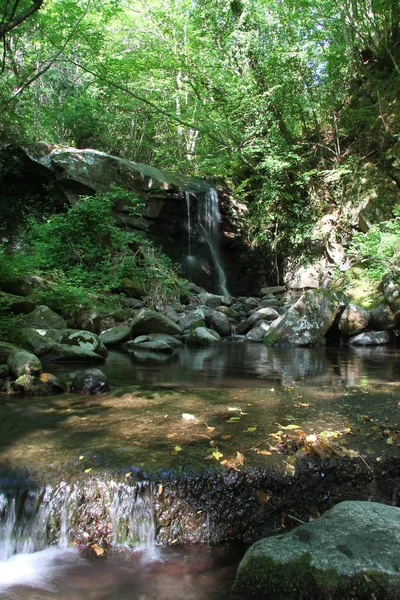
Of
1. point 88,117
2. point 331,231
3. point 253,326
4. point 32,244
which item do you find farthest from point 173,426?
point 88,117

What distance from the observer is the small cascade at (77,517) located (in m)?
2.49

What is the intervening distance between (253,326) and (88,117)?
1401 cm

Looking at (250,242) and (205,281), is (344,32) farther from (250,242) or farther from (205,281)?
(205,281)

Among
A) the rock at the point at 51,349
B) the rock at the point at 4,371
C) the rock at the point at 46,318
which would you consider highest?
the rock at the point at 46,318

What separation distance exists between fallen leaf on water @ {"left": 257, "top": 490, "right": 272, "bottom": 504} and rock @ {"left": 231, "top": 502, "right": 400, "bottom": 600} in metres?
0.46

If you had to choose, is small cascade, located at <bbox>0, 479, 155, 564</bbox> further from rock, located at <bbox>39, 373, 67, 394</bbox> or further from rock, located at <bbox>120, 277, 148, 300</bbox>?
rock, located at <bbox>120, 277, 148, 300</bbox>

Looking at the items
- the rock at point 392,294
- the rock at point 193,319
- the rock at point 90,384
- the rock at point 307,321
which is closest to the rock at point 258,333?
the rock at point 307,321

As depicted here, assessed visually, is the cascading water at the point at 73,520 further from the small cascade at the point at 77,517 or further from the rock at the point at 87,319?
the rock at the point at 87,319

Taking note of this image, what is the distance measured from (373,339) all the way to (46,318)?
738 cm

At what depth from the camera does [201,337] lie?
32.2ft

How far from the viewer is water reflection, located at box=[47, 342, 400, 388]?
5637 millimetres

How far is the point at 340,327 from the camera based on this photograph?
1044cm

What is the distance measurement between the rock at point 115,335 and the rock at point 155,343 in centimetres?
20

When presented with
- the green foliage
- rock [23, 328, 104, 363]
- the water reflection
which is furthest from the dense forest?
rock [23, 328, 104, 363]
